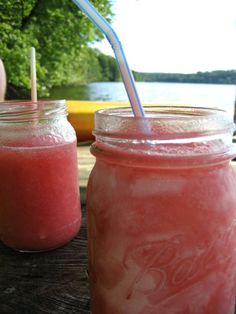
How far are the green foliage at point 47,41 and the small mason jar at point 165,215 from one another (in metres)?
1.48

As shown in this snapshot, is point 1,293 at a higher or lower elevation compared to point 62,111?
lower

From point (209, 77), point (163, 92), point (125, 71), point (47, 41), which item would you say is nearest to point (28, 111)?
point (125, 71)

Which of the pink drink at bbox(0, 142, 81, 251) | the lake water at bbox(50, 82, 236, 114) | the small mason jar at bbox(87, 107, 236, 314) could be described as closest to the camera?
the small mason jar at bbox(87, 107, 236, 314)

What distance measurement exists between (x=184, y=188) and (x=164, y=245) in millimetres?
63

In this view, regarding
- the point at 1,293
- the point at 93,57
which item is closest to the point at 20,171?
the point at 1,293

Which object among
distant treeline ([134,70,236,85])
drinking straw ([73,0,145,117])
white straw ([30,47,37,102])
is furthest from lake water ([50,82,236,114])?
drinking straw ([73,0,145,117])

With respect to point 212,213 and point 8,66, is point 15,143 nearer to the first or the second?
point 212,213

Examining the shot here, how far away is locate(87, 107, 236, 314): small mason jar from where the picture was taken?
362 millimetres

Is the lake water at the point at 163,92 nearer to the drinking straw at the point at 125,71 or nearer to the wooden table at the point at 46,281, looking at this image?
the wooden table at the point at 46,281

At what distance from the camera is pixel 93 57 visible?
4.20m

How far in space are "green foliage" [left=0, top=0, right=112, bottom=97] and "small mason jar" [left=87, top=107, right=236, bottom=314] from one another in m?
1.48

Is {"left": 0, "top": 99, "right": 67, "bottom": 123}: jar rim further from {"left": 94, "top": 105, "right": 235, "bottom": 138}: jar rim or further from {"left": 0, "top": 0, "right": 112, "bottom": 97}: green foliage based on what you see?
{"left": 0, "top": 0, "right": 112, "bottom": 97}: green foliage

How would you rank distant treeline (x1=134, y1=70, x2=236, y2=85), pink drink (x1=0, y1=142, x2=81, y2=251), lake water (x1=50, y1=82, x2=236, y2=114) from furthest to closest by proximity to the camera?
lake water (x1=50, y1=82, x2=236, y2=114) < distant treeline (x1=134, y1=70, x2=236, y2=85) < pink drink (x1=0, y1=142, x2=81, y2=251)

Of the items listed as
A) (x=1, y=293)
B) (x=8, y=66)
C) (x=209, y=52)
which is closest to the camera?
(x=1, y=293)
